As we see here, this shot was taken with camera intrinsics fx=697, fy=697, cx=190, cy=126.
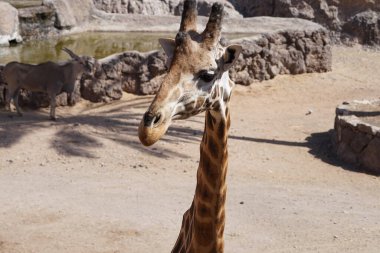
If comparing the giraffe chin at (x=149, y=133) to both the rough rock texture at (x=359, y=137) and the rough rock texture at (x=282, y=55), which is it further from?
the rough rock texture at (x=282, y=55)

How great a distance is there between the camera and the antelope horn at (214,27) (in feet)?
11.6

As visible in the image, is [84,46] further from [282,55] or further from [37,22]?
[282,55]

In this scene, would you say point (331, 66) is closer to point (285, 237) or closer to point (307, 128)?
point (307, 128)

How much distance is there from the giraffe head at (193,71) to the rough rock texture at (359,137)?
666 cm

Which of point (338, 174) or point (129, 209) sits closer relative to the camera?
point (129, 209)

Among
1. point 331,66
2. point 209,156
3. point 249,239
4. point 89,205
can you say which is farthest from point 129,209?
point 331,66

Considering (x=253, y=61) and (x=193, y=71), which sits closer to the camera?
(x=193, y=71)

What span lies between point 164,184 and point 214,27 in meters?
5.21

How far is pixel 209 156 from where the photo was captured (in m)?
3.80

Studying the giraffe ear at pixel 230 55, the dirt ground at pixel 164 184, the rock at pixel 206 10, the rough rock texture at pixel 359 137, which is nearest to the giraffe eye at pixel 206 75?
the giraffe ear at pixel 230 55

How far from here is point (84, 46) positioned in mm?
15445

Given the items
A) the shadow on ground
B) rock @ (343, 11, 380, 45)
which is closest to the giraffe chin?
the shadow on ground

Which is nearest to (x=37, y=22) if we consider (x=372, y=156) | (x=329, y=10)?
(x=329, y=10)

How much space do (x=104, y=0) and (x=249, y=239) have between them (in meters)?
12.7
